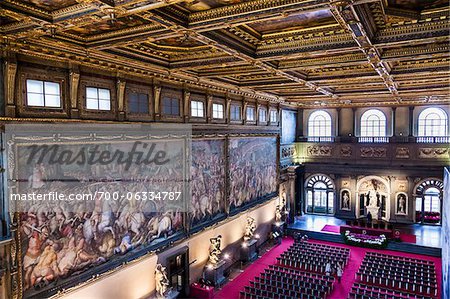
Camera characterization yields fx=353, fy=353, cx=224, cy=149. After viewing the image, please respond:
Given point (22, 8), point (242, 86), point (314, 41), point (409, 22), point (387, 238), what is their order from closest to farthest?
1. point (22, 8)
2. point (409, 22)
3. point (314, 41)
4. point (242, 86)
5. point (387, 238)

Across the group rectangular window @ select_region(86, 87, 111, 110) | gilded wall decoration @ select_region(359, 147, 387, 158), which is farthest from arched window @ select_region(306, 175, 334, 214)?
rectangular window @ select_region(86, 87, 111, 110)

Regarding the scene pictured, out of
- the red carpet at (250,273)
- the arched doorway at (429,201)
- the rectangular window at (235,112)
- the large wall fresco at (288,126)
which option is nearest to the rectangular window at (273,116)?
the large wall fresco at (288,126)

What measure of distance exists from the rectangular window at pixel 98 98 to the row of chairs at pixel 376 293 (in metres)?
11.6

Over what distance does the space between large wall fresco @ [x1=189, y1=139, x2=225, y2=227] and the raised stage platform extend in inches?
350

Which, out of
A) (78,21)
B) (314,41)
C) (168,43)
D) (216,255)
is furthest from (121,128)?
(216,255)

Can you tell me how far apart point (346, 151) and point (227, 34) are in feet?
61.2

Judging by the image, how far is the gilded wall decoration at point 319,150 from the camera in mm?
25547

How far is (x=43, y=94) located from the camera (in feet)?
28.6

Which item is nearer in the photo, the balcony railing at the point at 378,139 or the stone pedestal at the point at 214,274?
the stone pedestal at the point at 214,274

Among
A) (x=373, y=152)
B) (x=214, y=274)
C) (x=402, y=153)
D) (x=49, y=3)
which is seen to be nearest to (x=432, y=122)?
(x=402, y=153)

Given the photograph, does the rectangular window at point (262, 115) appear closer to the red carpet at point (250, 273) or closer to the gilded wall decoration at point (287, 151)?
the gilded wall decoration at point (287, 151)

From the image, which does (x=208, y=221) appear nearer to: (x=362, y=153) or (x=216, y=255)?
(x=216, y=255)

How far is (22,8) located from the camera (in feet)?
20.8

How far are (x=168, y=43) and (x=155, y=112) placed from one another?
282cm
